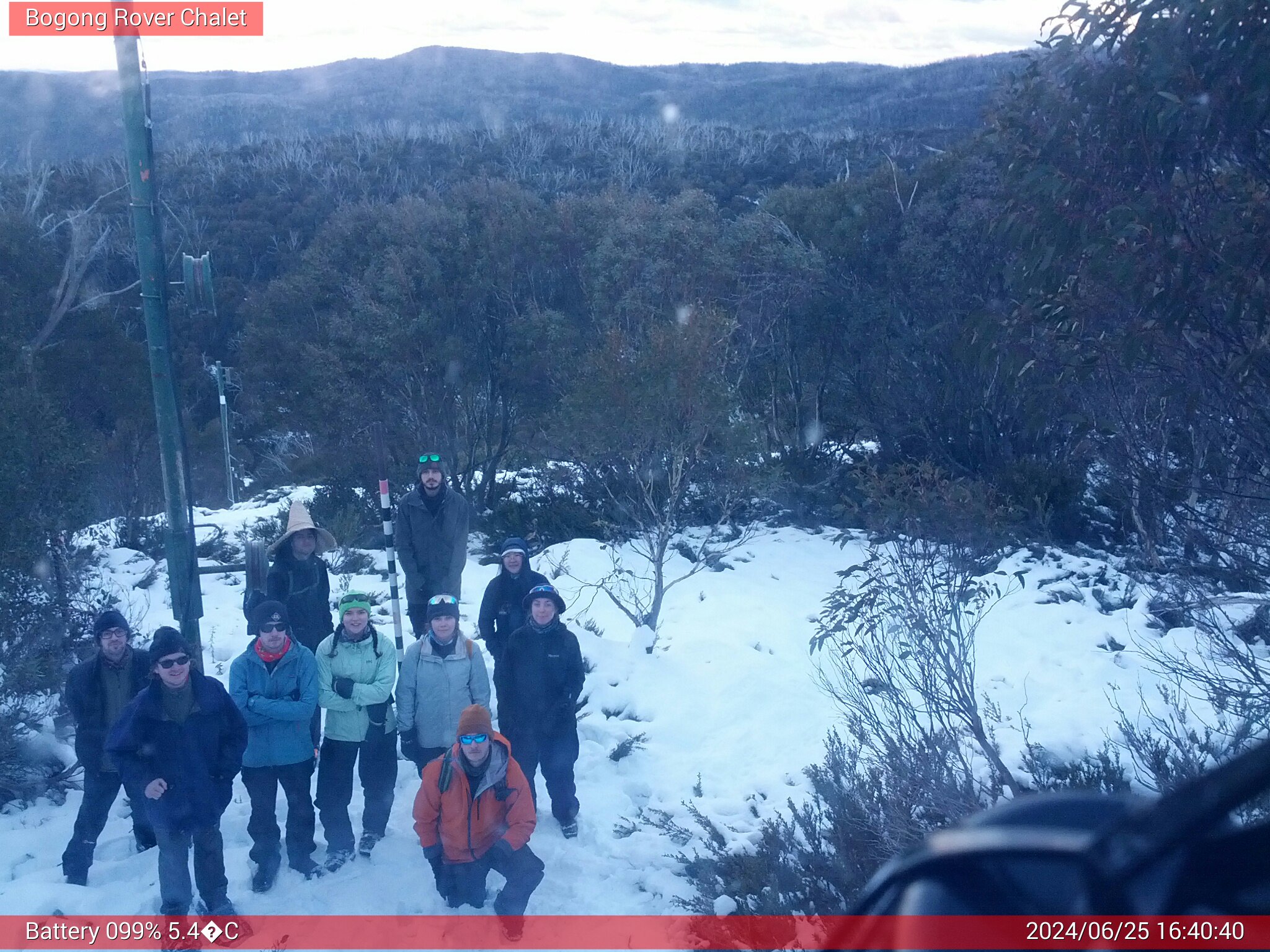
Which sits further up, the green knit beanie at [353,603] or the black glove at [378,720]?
the green knit beanie at [353,603]

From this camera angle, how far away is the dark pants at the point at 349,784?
5.02 meters

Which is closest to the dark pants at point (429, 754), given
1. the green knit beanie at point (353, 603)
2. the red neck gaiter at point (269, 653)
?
the green knit beanie at point (353, 603)

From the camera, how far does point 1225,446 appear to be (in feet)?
14.4

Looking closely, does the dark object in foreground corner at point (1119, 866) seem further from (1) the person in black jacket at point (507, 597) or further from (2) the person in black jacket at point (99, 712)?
(1) the person in black jacket at point (507, 597)

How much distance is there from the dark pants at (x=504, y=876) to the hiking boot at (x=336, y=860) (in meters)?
0.74

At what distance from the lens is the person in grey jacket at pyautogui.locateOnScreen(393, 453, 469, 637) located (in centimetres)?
622

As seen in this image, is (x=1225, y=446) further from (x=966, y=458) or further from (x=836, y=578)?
(x=966, y=458)

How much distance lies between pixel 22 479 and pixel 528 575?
3537mm

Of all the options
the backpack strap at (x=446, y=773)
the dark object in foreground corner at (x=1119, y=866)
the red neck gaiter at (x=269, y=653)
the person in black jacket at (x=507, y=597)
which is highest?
the dark object in foreground corner at (x=1119, y=866)

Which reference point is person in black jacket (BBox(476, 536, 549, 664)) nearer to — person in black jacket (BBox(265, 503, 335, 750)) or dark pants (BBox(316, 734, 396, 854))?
dark pants (BBox(316, 734, 396, 854))

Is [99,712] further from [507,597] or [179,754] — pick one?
[507,597]

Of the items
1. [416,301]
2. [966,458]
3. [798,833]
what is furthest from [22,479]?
[966,458]

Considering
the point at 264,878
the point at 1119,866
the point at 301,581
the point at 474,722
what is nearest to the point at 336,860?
the point at 264,878

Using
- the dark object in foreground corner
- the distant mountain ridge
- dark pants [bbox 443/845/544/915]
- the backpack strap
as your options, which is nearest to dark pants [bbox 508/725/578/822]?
dark pants [bbox 443/845/544/915]
